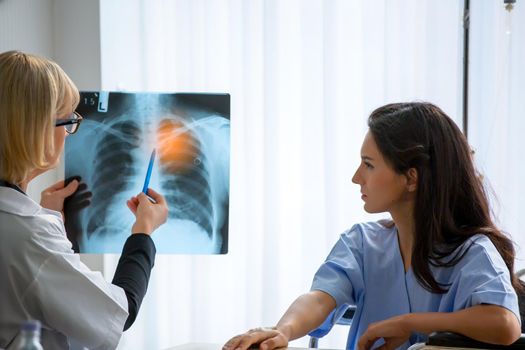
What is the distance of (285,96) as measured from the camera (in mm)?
2846

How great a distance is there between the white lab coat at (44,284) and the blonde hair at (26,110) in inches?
2.3

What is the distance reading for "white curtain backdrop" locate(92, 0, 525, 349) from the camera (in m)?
2.75

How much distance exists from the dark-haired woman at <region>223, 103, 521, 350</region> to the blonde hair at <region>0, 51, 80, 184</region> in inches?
25.3

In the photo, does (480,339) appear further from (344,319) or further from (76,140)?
(76,140)

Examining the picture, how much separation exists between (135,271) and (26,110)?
38cm

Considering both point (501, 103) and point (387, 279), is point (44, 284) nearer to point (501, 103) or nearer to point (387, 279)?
point (387, 279)

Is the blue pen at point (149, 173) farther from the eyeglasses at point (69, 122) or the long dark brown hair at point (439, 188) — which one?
the long dark brown hair at point (439, 188)

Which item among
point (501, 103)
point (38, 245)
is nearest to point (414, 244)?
point (38, 245)

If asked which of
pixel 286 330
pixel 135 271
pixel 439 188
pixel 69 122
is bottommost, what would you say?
pixel 286 330

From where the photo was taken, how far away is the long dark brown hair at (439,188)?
5.28ft

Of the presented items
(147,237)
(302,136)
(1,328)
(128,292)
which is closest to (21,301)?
(1,328)

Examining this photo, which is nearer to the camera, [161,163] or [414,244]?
[414,244]

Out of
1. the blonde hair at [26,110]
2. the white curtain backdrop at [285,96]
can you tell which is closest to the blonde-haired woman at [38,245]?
the blonde hair at [26,110]

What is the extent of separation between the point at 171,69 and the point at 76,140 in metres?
1.06
